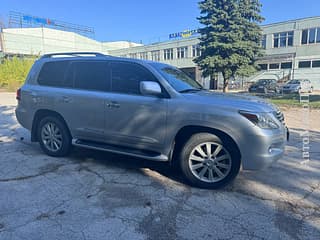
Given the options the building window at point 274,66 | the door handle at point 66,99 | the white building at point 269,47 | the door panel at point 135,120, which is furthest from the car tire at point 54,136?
the building window at point 274,66

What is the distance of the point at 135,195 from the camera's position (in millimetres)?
3178

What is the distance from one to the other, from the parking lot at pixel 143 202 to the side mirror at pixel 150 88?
4.33ft

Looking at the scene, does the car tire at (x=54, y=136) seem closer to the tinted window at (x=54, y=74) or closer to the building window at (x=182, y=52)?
the tinted window at (x=54, y=74)

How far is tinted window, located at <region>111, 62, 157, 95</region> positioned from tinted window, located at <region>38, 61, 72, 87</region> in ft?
3.25

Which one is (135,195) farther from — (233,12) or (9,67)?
(9,67)

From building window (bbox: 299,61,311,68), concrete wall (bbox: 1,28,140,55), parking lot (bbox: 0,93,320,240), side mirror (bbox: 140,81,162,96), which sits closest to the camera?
parking lot (bbox: 0,93,320,240)

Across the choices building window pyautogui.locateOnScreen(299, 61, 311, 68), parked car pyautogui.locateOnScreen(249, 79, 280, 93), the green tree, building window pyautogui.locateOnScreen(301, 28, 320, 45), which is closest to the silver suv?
the green tree

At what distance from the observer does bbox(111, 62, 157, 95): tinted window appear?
12.4 feet

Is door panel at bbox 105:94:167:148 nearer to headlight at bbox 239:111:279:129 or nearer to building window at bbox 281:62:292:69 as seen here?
headlight at bbox 239:111:279:129

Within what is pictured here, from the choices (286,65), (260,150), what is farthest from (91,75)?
(286,65)

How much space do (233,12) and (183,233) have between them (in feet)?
70.7

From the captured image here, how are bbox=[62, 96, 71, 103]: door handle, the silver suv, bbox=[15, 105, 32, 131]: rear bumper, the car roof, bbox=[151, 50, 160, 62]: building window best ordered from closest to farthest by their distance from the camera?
the silver suv < the car roof < bbox=[62, 96, 71, 103]: door handle < bbox=[15, 105, 32, 131]: rear bumper < bbox=[151, 50, 160, 62]: building window

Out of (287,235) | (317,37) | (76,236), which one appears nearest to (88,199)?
(76,236)

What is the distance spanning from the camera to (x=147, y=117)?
3.63 metres
